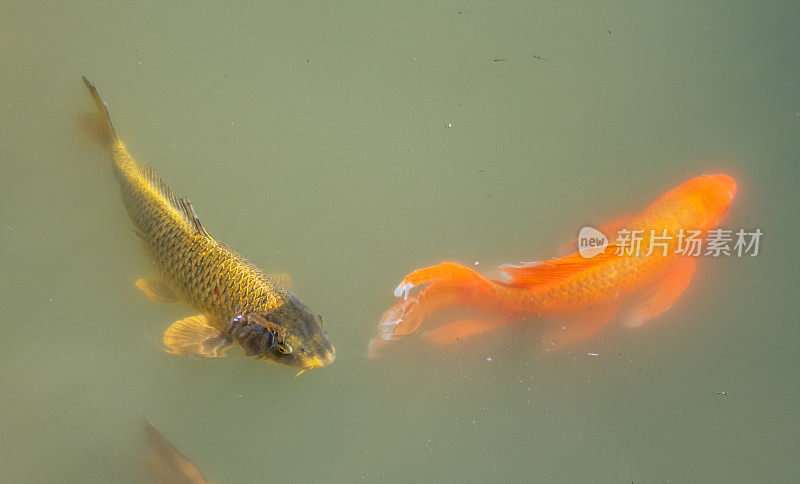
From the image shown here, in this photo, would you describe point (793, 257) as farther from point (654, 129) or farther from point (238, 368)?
point (238, 368)

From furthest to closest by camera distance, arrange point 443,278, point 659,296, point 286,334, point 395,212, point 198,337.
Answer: point 395,212
point 659,296
point 443,278
point 198,337
point 286,334

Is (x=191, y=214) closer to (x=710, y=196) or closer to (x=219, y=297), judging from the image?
(x=219, y=297)

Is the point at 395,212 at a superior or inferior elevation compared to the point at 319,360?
superior

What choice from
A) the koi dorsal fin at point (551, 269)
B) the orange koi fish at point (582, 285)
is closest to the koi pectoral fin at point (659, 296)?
the orange koi fish at point (582, 285)

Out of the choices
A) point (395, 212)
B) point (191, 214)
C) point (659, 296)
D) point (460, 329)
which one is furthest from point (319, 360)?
point (659, 296)

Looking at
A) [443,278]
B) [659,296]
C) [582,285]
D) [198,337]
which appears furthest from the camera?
[659,296]

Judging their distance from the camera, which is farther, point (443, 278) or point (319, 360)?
point (443, 278)

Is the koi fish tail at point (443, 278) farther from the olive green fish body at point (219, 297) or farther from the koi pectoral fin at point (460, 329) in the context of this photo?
the olive green fish body at point (219, 297)
